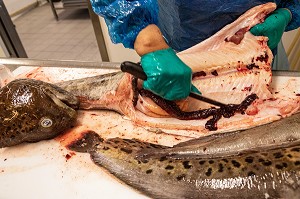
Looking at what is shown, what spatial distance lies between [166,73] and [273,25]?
62cm

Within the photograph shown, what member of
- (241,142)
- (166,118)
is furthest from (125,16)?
(241,142)

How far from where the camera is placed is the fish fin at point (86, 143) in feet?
4.60

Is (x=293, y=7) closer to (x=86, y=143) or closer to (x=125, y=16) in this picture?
(x=125, y=16)

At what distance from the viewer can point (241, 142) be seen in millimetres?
1172

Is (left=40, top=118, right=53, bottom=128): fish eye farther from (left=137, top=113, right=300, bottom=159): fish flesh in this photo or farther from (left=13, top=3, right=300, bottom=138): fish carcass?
(left=137, top=113, right=300, bottom=159): fish flesh

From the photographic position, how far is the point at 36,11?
660 centimetres

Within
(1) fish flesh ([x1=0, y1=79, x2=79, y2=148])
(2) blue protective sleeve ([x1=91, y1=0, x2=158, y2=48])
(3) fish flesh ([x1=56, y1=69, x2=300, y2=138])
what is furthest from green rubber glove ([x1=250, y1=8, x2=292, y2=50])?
(1) fish flesh ([x1=0, y1=79, x2=79, y2=148])

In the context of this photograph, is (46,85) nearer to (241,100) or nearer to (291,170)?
(241,100)

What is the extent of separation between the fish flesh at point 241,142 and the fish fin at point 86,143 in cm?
28

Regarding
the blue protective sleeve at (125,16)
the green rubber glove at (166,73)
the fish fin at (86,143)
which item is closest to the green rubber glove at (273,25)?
the green rubber glove at (166,73)

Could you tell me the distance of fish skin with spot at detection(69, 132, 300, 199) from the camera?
0.94m

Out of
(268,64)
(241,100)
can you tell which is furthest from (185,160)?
(268,64)

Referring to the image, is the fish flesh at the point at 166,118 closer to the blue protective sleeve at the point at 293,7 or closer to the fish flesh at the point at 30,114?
the fish flesh at the point at 30,114

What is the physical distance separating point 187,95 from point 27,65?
1.37 metres
